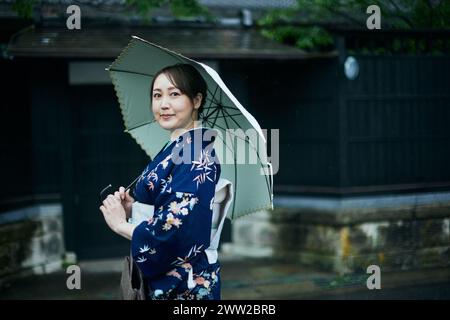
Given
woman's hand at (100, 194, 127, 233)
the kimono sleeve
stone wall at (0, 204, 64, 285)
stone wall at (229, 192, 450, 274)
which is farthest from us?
stone wall at (229, 192, 450, 274)

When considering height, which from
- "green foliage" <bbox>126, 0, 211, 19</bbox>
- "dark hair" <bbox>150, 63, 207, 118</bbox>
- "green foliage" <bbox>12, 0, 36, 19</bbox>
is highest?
"green foliage" <bbox>126, 0, 211, 19</bbox>

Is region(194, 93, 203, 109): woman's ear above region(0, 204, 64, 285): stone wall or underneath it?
above

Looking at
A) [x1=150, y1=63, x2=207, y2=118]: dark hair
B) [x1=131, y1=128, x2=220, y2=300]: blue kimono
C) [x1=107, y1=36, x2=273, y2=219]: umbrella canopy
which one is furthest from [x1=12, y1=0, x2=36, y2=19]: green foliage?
[x1=131, y1=128, x2=220, y2=300]: blue kimono

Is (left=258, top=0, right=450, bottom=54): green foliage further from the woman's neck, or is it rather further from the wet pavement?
the woman's neck

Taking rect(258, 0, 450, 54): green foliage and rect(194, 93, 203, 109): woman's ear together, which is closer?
rect(194, 93, 203, 109): woman's ear

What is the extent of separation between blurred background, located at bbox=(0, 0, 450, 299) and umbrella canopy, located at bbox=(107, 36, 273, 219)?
3907mm

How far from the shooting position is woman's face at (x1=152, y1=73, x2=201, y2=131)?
3619 millimetres

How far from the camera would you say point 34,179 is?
28.6ft

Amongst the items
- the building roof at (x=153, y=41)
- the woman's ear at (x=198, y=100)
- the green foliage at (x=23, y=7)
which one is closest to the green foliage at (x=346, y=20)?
the building roof at (x=153, y=41)

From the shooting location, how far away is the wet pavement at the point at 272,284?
7.61 m

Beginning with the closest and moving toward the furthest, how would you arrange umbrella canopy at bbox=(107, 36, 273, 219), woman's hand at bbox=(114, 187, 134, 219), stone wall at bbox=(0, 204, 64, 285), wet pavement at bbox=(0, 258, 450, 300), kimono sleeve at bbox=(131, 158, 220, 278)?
kimono sleeve at bbox=(131, 158, 220, 278), woman's hand at bbox=(114, 187, 134, 219), umbrella canopy at bbox=(107, 36, 273, 219), wet pavement at bbox=(0, 258, 450, 300), stone wall at bbox=(0, 204, 64, 285)

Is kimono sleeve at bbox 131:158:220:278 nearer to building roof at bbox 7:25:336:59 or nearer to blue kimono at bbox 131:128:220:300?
blue kimono at bbox 131:128:220:300

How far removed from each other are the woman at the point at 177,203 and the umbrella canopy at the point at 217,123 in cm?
17

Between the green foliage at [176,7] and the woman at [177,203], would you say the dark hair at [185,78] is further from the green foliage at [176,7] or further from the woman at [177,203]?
the green foliage at [176,7]
